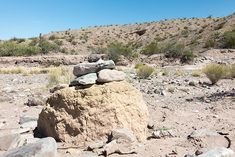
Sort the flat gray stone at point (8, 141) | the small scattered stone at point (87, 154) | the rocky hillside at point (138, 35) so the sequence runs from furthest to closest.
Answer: the rocky hillside at point (138, 35), the flat gray stone at point (8, 141), the small scattered stone at point (87, 154)

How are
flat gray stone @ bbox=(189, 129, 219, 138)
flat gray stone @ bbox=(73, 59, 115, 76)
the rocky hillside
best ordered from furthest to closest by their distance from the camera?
1. the rocky hillside
2. flat gray stone @ bbox=(73, 59, 115, 76)
3. flat gray stone @ bbox=(189, 129, 219, 138)

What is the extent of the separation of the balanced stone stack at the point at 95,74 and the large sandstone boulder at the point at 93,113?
139mm

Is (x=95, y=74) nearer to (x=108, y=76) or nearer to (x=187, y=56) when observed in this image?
(x=108, y=76)

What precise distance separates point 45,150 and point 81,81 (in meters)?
1.96

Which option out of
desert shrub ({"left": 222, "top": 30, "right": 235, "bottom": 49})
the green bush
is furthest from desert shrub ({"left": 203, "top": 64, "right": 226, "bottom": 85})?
desert shrub ({"left": 222, "top": 30, "right": 235, "bottom": 49})

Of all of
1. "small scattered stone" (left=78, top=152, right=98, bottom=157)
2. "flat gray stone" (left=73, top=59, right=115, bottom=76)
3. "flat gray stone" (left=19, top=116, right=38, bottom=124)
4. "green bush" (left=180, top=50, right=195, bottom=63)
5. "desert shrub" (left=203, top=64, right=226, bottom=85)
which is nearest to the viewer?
"small scattered stone" (left=78, top=152, right=98, bottom=157)

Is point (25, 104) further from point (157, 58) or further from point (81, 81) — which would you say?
point (157, 58)

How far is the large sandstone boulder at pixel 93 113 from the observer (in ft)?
25.1

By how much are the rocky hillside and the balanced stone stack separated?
98.6 ft

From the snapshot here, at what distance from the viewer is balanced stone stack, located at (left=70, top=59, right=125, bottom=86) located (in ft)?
26.5

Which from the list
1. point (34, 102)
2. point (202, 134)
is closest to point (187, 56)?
point (34, 102)

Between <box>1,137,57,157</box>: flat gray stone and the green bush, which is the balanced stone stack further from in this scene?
the green bush

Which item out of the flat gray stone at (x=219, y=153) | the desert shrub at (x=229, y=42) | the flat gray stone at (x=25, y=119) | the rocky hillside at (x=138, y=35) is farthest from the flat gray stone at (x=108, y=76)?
the rocky hillside at (x=138, y=35)

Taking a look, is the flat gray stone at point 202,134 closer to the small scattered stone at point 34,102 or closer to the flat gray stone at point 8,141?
the flat gray stone at point 8,141
